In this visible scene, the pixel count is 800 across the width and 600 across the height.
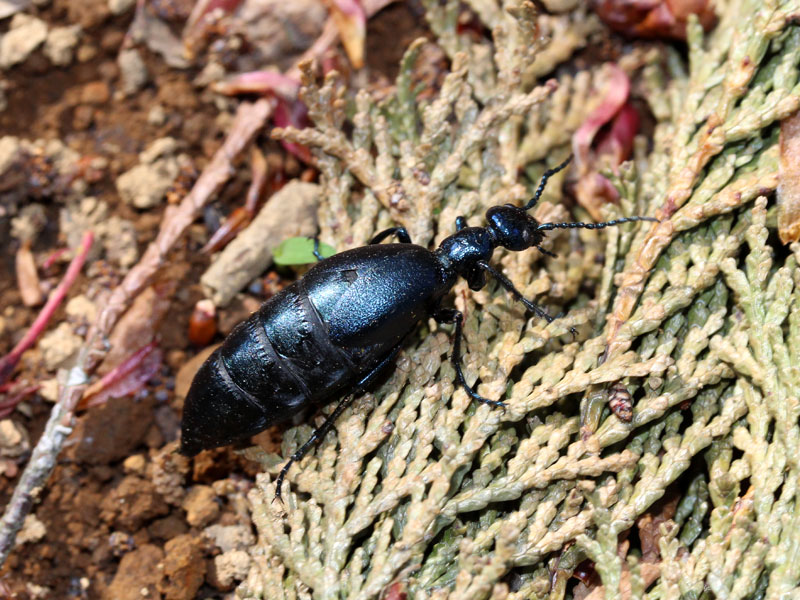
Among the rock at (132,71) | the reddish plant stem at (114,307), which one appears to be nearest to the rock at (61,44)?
the rock at (132,71)

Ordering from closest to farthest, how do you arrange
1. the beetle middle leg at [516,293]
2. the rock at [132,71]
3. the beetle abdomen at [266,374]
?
1. the beetle abdomen at [266,374]
2. the beetle middle leg at [516,293]
3. the rock at [132,71]

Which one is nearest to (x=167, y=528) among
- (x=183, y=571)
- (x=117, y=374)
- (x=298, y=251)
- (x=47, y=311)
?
(x=183, y=571)

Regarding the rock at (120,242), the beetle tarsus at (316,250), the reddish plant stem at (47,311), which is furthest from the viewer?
the rock at (120,242)

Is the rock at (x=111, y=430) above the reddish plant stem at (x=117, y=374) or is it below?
below

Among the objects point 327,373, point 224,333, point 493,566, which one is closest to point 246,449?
point 327,373

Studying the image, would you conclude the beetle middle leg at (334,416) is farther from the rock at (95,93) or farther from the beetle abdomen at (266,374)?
the rock at (95,93)
